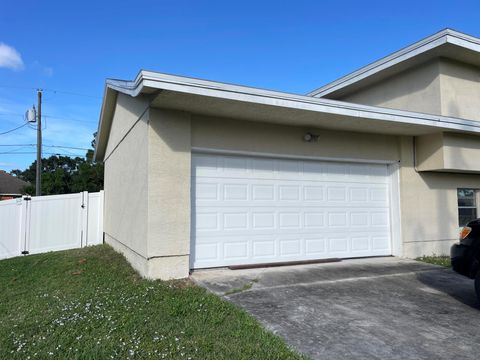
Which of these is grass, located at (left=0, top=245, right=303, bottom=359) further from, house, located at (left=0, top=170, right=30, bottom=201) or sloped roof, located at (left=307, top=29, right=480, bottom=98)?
house, located at (left=0, top=170, right=30, bottom=201)

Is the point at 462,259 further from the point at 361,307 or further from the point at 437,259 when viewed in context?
the point at 437,259

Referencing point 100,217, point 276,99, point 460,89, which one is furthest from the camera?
point 100,217

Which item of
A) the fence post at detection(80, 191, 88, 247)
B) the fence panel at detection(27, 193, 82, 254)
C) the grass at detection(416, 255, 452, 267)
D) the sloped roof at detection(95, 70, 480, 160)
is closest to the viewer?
the sloped roof at detection(95, 70, 480, 160)

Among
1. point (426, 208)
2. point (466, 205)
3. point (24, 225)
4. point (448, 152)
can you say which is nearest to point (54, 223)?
point (24, 225)

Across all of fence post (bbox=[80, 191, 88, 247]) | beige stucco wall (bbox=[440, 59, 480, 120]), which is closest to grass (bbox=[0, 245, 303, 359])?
fence post (bbox=[80, 191, 88, 247])

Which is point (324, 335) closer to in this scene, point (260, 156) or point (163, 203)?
point (163, 203)

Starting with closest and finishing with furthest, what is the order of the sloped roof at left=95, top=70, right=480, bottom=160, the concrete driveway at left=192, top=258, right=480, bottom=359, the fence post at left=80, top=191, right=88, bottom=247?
the concrete driveway at left=192, top=258, right=480, bottom=359 < the sloped roof at left=95, top=70, right=480, bottom=160 < the fence post at left=80, top=191, right=88, bottom=247

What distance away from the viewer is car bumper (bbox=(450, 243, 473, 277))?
5.11 meters

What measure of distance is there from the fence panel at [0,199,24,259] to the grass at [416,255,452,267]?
37.3 ft

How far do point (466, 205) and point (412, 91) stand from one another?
3.49 meters

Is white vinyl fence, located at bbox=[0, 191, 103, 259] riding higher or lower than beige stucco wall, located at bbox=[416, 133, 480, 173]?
lower

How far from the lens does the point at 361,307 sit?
5.02 meters

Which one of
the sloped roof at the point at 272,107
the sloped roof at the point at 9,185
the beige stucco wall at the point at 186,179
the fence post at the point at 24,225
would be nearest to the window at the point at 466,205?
the beige stucco wall at the point at 186,179

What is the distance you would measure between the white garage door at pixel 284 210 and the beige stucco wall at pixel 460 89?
2563 millimetres
